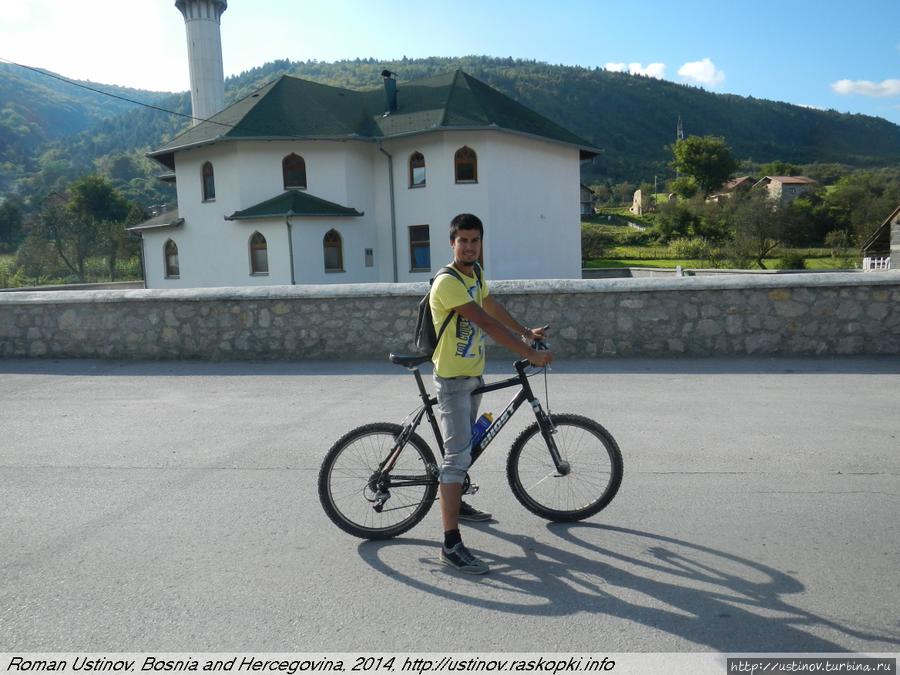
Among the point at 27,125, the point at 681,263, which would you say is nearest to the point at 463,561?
the point at 681,263

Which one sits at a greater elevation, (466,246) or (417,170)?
(417,170)

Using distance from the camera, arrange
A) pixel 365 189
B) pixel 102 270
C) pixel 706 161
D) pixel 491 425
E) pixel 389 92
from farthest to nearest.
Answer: pixel 706 161
pixel 102 270
pixel 389 92
pixel 365 189
pixel 491 425

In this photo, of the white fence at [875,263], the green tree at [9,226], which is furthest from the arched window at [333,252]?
the green tree at [9,226]

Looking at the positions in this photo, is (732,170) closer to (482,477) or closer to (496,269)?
(496,269)

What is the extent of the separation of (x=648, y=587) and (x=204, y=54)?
48.2m

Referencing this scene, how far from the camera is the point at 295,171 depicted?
31.6 meters

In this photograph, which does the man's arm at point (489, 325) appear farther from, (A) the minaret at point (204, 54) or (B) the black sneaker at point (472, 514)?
(A) the minaret at point (204, 54)

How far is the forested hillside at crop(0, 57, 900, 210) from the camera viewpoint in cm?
12938

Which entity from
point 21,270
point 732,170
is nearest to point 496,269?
point 21,270

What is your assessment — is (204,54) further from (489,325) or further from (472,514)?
(489,325)

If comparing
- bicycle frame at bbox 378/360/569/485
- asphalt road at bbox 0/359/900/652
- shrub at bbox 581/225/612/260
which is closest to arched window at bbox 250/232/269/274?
asphalt road at bbox 0/359/900/652

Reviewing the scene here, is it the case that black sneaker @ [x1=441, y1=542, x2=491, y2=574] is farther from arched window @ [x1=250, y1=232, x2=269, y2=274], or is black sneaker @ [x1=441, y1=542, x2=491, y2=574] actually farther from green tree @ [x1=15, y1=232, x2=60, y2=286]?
green tree @ [x1=15, y1=232, x2=60, y2=286]

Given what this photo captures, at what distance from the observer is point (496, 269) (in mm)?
29906

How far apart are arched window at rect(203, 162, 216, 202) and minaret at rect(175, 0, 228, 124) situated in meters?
13.4
